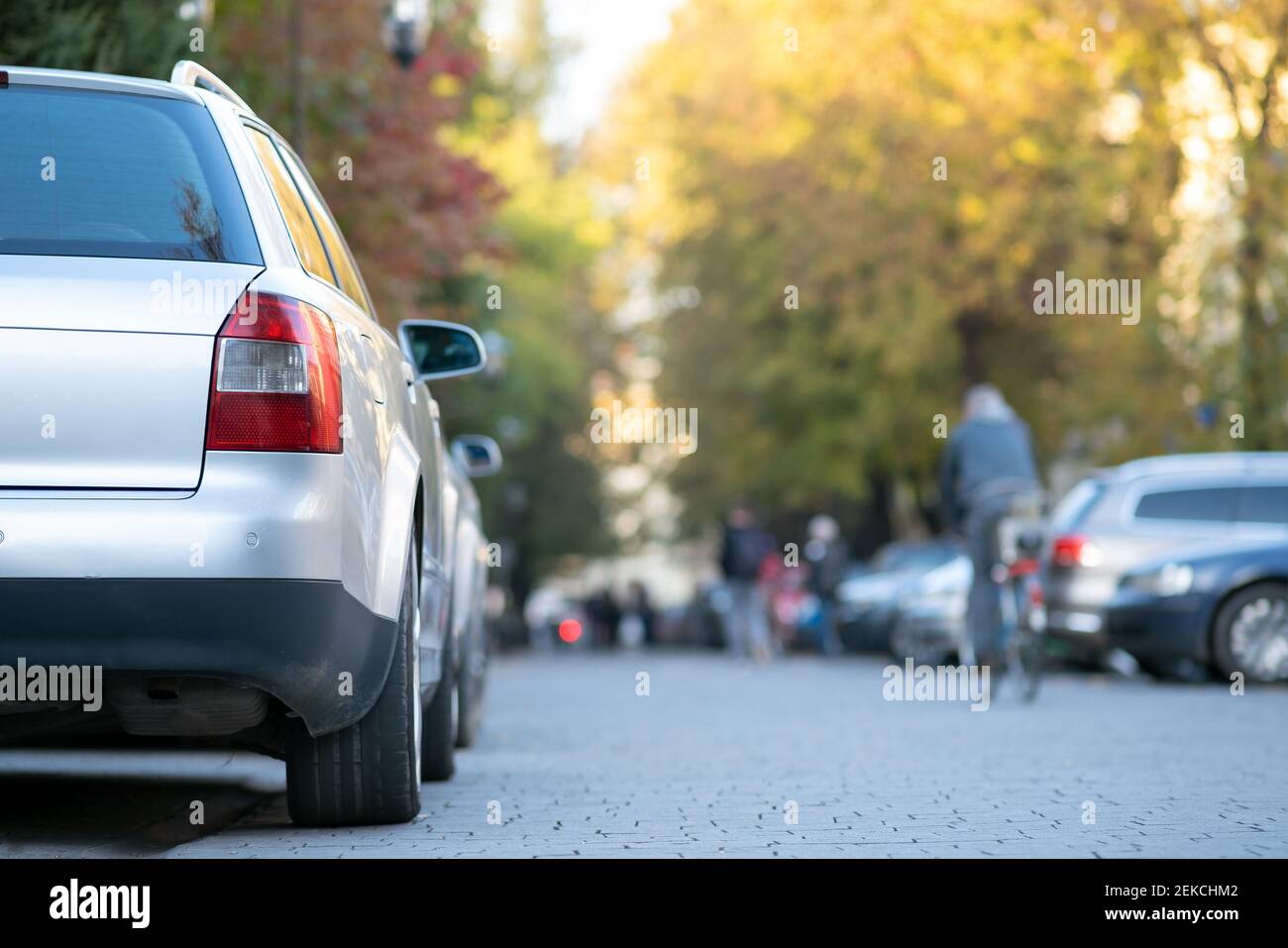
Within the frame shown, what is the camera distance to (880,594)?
2797 cm

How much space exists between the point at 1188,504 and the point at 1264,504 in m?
0.59

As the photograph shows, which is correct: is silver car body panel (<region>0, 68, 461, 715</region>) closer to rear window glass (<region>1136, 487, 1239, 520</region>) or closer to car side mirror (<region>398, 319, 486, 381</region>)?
car side mirror (<region>398, 319, 486, 381</region>)

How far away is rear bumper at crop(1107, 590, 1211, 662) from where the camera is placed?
1666 centimetres

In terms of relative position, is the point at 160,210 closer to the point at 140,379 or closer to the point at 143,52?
the point at 140,379

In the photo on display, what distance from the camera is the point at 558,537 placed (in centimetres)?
5866

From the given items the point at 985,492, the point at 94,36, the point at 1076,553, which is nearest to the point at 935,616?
the point at 1076,553

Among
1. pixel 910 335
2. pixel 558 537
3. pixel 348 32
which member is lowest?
pixel 558 537

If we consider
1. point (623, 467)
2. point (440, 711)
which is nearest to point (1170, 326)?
point (440, 711)

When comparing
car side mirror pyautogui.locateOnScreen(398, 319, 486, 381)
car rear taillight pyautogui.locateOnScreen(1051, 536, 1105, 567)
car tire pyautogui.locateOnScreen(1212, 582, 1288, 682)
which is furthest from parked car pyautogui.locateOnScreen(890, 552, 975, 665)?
car side mirror pyautogui.locateOnScreen(398, 319, 486, 381)

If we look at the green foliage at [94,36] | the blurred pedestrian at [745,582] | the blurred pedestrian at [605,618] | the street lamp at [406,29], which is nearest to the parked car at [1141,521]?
the street lamp at [406,29]

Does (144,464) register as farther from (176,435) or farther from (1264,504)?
(1264,504)

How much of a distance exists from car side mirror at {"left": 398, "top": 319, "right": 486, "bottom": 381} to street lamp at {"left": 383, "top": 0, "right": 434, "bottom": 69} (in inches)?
418

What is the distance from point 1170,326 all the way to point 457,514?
19267 millimetres

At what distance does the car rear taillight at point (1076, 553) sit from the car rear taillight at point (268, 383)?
41.6ft
